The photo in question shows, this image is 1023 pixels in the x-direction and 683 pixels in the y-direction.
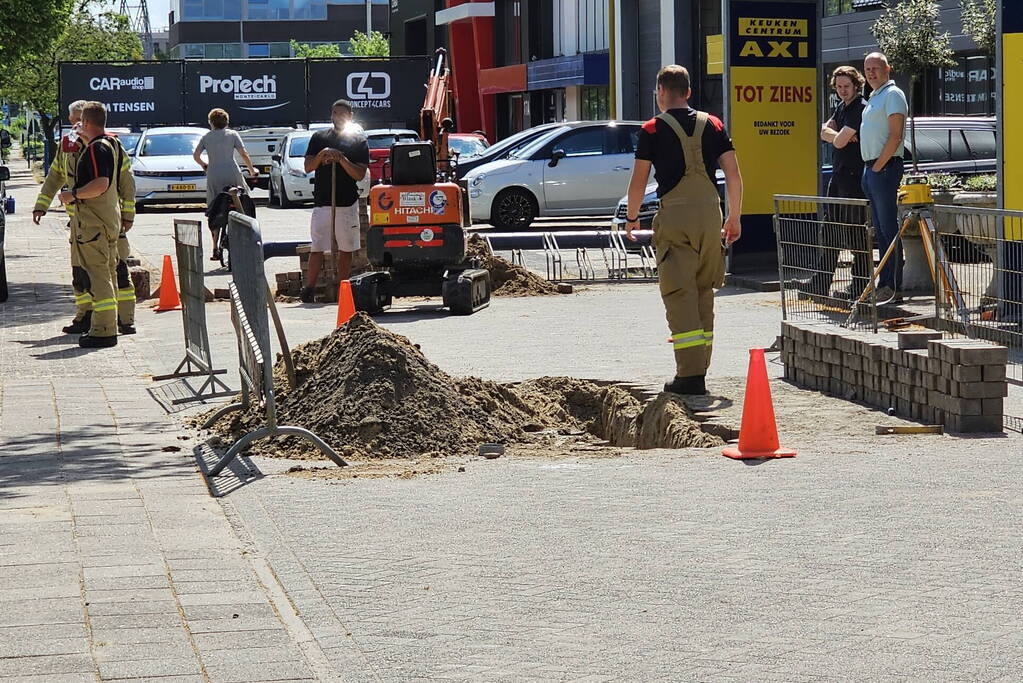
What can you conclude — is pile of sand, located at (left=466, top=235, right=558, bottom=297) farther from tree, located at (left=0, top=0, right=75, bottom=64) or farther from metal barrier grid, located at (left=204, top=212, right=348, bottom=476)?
metal barrier grid, located at (left=204, top=212, right=348, bottom=476)

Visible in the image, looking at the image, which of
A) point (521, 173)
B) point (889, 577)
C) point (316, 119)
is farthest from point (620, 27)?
point (889, 577)

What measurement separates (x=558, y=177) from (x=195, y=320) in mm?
14773

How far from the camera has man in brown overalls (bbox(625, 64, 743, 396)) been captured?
9.47 meters

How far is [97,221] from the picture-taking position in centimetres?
1281

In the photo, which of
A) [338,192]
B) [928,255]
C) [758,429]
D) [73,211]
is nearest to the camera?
[758,429]

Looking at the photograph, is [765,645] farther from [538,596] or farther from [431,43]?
[431,43]

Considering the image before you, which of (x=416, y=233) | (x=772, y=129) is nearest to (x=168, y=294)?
(x=416, y=233)

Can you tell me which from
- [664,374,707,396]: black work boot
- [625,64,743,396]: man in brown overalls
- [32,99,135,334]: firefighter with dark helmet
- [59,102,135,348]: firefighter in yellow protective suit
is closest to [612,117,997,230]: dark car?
[32,99,135,334]: firefighter with dark helmet

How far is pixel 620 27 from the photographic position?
1725 inches

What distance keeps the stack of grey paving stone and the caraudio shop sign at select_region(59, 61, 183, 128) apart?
3399 cm

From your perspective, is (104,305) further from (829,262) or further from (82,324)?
(829,262)

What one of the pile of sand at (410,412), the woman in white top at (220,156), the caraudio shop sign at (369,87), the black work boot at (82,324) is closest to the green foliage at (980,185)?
the woman in white top at (220,156)

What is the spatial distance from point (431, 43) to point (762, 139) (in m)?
51.6

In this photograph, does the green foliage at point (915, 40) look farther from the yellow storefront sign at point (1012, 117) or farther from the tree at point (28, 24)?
the yellow storefront sign at point (1012, 117)
